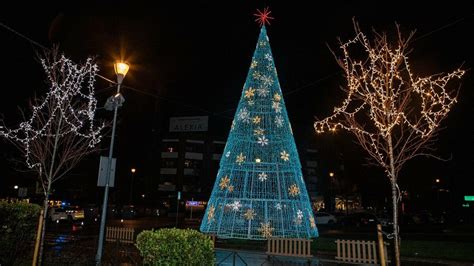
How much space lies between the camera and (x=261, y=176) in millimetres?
15219

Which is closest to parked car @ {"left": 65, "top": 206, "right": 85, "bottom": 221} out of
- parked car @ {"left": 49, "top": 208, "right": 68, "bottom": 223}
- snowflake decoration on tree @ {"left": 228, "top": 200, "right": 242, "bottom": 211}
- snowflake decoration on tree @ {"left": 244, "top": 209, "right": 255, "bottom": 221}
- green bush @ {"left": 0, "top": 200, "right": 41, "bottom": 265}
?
parked car @ {"left": 49, "top": 208, "right": 68, "bottom": 223}

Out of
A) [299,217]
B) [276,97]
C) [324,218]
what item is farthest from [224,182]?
[324,218]

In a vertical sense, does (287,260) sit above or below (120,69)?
below

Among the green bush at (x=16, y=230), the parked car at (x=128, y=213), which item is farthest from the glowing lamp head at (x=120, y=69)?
the parked car at (x=128, y=213)

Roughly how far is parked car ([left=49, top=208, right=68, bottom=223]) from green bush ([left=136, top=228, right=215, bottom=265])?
32.0m

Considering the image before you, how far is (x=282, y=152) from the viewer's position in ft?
51.5

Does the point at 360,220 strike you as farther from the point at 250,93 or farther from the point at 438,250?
the point at 250,93

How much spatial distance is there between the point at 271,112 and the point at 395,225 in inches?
329

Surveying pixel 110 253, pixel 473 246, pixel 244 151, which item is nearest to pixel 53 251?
pixel 110 253

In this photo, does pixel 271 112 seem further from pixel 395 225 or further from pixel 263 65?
pixel 395 225

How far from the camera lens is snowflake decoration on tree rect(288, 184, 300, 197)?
15242 mm

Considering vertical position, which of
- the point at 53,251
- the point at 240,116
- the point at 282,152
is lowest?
the point at 53,251

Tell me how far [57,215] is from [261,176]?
2718 centimetres

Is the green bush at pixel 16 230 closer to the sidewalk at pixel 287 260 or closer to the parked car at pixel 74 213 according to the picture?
the sidewalk at pixel 287 260
